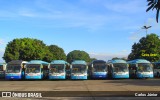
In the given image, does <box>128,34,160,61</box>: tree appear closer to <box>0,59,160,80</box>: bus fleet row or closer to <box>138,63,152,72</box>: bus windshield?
<box>138,63,152,72</box>: bus windshield

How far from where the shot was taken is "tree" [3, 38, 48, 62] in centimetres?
9081

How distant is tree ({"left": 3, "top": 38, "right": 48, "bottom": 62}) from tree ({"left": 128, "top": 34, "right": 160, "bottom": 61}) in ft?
83.7

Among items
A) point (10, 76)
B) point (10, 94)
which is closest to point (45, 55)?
point (10, 76)

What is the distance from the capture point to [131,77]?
5441 cm

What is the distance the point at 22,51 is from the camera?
303 ft

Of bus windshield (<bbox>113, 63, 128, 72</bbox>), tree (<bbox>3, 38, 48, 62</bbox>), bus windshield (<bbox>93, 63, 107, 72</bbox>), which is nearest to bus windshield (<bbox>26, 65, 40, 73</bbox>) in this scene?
bus windshield (<bbox>93, 63, 107, 72</bbox>)

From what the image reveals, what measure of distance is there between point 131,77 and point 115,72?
5606 millimetres

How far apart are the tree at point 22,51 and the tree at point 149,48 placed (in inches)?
1004

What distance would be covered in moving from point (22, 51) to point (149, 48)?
31.8 meters

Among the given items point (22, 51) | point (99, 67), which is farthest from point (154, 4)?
point (22, 51)

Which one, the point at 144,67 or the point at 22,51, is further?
the point at 22,51

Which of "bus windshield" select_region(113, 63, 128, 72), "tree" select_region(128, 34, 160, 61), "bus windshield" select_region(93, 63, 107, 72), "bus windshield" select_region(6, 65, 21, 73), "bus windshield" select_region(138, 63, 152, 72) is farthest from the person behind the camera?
"tree" select_region(128, 34, 160, 61)

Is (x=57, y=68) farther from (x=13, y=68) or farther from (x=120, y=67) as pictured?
(x=120, y=67)

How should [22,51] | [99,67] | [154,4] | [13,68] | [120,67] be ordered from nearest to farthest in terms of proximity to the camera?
[154,4], [13,68], [120,67], [99,67], [22,51]
